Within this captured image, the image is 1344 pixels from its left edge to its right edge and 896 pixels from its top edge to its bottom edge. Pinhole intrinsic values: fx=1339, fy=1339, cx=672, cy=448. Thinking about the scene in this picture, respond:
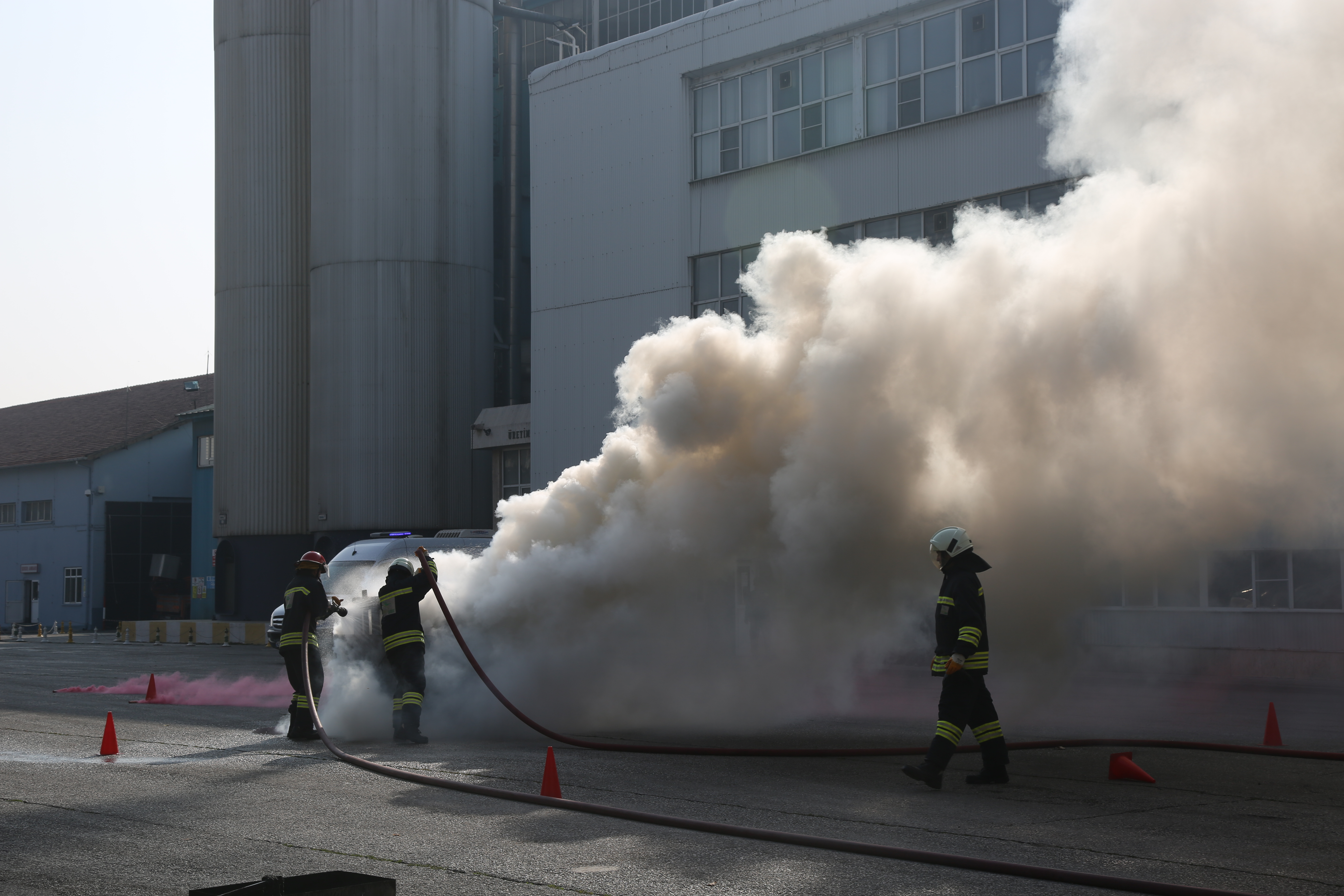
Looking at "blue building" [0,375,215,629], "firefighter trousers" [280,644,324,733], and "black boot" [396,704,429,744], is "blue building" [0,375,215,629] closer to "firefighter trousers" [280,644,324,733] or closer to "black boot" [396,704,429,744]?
"firefighter trousers" [280,644,324,733]

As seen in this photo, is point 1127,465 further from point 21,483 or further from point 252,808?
point 21,483

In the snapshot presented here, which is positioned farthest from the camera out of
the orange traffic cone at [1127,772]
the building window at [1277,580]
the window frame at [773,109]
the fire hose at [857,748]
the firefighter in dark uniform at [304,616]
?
the window frame at [773,109]

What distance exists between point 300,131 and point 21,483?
26.3 metres

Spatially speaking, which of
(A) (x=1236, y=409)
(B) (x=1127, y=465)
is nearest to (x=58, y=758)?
(B) (x=1127, y=465)

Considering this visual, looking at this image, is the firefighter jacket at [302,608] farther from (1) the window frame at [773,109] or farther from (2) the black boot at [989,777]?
(1) the window frame at [773,109]

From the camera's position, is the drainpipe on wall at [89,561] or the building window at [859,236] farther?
the drainpipe on wall at [89,561]

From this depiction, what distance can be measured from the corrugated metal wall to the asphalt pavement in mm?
27380

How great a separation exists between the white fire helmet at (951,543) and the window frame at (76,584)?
50540 millimetres

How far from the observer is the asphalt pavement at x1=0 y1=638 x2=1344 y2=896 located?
22.0ft

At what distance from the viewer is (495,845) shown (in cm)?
747

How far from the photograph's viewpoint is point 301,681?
12.7 metres

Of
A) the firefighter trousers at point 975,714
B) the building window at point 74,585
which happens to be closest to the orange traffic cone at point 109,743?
the firefighter trousers at point 975,714

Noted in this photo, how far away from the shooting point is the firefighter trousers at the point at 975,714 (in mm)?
9406

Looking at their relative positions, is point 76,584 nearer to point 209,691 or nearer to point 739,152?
point 739,152
